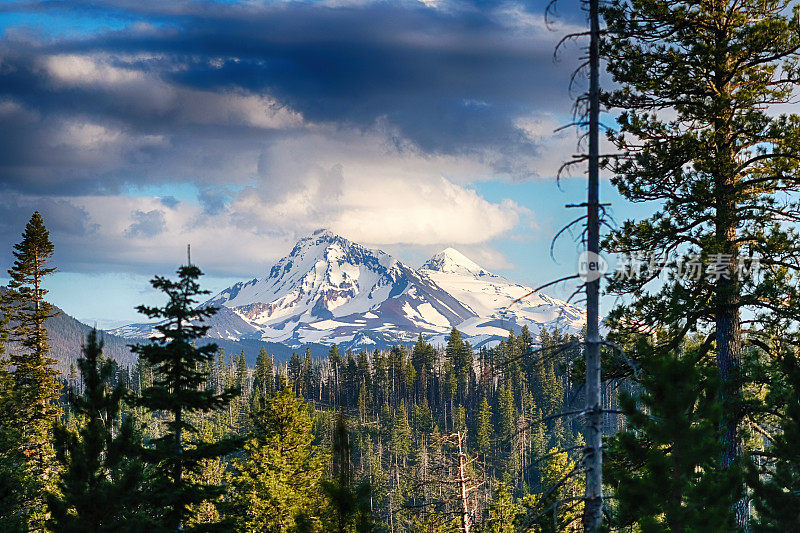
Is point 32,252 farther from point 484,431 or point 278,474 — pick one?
point 484,431

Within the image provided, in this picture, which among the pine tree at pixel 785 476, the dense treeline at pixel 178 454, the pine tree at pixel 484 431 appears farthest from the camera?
the pine tree at pixel 484 431

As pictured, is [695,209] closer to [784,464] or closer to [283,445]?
[784,464]

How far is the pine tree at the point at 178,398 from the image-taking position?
591 inches

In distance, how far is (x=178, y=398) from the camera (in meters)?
15.4

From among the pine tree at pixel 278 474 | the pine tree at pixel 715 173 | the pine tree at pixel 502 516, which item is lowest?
the pine tree at pixel 502 516

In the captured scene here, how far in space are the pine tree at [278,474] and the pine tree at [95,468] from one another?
683 centimetres

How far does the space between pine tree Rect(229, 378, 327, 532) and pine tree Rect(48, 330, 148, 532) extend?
6.83 metres

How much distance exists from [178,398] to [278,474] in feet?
34.3

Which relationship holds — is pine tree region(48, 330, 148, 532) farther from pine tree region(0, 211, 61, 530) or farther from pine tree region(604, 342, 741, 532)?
pine tree region(0, 211, 61, 530)

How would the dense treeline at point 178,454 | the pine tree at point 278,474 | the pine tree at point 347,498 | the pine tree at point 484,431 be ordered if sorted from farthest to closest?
1. the pine tree at point 484,431
2. the pine tree at point 278,474
3. the dense treeline at point 178,454
4. the pine tree at point 347,498

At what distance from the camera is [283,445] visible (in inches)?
1052

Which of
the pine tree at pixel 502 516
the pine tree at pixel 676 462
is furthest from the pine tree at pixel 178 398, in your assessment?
the pine tree at pixel 502 516

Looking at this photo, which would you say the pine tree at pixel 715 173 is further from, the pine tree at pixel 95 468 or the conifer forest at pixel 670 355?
the pine tree at pixel 95 468

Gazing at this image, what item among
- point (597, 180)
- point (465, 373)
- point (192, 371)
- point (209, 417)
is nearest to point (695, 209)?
point (597, 180)
